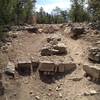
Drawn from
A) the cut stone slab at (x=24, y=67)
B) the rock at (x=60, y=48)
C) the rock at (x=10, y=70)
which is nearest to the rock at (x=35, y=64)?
the cut stone slab at (x=24, y=67)

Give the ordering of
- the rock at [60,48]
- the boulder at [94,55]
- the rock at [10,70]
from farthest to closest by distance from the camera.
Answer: the rock at [60,48] < the boulder at [94,55] < the rock at [10,70]

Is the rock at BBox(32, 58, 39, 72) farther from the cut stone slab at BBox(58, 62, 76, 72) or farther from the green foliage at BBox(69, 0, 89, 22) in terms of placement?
the green foliage at BBox(69, 0, 89, 22)

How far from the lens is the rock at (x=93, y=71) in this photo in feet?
28.6

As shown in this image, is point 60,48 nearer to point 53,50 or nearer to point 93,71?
point 53,50

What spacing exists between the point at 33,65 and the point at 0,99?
78.0 inches

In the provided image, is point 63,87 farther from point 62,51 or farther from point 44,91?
point 62,51

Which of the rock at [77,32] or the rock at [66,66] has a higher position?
the rock at [77,32]

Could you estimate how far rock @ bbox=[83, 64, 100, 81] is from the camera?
873cm

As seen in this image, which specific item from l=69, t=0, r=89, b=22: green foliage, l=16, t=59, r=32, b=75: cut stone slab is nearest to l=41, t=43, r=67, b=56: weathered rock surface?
l=16, t=59, r=32, b=75: cut stone slab

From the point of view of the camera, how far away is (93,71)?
8828mm

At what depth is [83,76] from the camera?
9.16m

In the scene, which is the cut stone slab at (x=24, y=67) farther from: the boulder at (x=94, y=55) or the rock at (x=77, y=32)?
the rock at (x=77, y=32)

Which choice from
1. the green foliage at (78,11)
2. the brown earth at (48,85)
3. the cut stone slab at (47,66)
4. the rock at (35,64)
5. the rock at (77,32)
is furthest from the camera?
the green foliage at (78,11)

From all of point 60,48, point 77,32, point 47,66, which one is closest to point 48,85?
point 47,66
